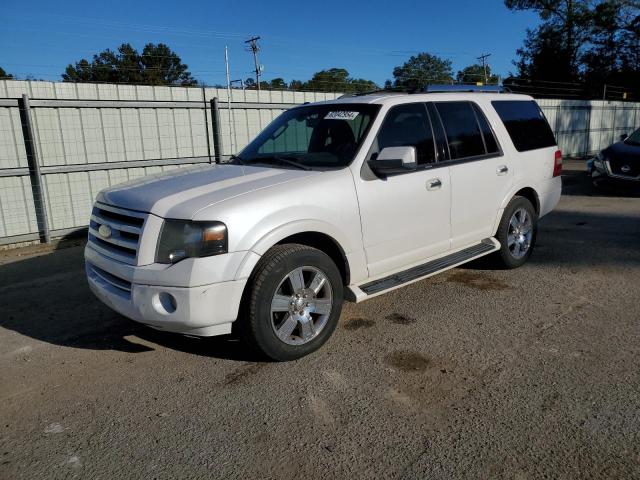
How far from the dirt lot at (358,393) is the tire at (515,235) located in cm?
50

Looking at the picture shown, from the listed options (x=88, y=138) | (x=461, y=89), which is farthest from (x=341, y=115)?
(x=88, y=138)

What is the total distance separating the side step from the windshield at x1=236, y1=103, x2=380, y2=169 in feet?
3.29

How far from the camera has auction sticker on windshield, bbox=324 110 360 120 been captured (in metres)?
4.47

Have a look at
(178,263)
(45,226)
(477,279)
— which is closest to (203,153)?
(45,226)

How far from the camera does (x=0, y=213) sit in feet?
24.3

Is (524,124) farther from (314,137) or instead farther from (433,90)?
(314,137)

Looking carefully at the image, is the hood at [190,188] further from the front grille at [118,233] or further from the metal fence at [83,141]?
the metal fence at [83,141]

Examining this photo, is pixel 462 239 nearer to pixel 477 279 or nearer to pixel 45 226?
pixel 477 279

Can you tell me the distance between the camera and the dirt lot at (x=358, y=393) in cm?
269

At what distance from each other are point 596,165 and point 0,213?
1168cm

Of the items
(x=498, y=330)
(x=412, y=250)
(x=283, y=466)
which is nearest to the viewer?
(x=283, y=466)

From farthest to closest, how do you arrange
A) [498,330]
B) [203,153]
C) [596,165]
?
[596,165], [203,153], [498,330]

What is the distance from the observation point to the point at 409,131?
15.0 ft

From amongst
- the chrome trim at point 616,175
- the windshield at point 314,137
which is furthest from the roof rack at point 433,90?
the chrome trim at point 616,175
